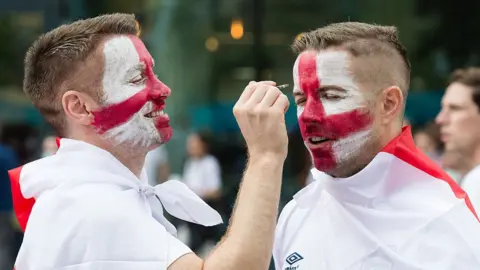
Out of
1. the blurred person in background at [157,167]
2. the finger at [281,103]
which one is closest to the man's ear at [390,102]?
the finger at [281,103]

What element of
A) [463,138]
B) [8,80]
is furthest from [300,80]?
[8,80]

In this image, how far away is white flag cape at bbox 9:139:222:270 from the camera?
8.32ft

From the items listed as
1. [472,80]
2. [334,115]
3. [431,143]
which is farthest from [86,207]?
[431,143]

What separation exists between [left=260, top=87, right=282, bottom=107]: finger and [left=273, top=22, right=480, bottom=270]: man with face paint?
637 millimetres

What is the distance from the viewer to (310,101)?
3270 mm

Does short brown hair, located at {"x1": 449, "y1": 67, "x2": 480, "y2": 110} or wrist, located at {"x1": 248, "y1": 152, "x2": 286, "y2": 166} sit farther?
short brown hair, located at {"x1": 449, "y1": 67, "x2": 480, "y2": 110}

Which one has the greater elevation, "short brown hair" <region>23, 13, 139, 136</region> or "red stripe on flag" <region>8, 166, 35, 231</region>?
"short brown hair" <region>23, 13, 139, 136</region>

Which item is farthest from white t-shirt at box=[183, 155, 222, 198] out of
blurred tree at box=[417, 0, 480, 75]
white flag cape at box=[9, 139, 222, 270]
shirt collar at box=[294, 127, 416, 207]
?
white flag cape at box=[9, 139, 222, 270]

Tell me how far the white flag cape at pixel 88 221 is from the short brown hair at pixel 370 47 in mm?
1012

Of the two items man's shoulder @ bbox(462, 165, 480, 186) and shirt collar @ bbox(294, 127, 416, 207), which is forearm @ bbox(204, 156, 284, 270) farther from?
man's shoulder @ bbox(462, 165, 480, 186)

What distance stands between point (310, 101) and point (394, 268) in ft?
2.36

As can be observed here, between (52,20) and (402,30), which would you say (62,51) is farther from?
(402,30)

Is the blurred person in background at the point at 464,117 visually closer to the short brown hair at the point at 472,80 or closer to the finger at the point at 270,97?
the short brown hair at the point at 472,80

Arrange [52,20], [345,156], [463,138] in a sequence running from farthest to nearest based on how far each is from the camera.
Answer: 1. [52,20]
2. [463,138]
3. [345,156]
